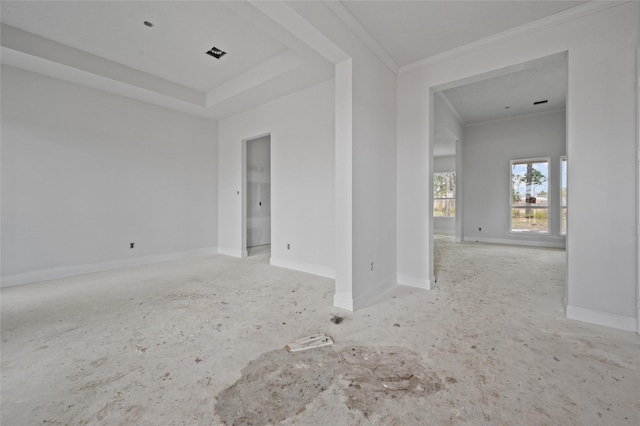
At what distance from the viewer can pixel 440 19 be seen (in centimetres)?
257

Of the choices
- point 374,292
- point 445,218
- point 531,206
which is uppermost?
point 531,206

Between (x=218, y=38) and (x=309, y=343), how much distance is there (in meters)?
3.56

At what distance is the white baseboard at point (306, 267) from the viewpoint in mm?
3906

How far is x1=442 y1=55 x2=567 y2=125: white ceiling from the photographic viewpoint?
4328 millimetres

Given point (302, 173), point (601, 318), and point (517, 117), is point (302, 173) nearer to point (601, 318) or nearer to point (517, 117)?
point (601, 318)

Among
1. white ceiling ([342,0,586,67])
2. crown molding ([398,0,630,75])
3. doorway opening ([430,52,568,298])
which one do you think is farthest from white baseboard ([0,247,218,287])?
doorway opening ([430,52,568,298])

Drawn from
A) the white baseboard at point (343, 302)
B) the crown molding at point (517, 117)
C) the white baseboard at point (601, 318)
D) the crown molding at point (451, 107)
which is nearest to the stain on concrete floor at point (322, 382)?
the white baseboard at point (343, 302)

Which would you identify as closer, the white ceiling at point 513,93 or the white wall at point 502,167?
the white ceiling at point 513,93

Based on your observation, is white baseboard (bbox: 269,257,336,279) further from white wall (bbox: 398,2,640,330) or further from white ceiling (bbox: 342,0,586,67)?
white ceiling (bbox: 342,0,586,67)

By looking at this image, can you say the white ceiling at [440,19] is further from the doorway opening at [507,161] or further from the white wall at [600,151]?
the doorway opening at [507,161]

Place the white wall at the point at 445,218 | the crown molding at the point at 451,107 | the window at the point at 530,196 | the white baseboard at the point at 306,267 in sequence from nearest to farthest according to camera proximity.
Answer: the white baseboard at the point at 306,267 < the crown molding at the point at 451,107 < the window at the point at 530,196 < the white wall at the point at 445,218

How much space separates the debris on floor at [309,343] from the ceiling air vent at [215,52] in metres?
3.67

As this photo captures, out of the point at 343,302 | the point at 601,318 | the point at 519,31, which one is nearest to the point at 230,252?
the point at 343,302

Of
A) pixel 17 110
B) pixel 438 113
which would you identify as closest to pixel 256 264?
pixel 17 110
